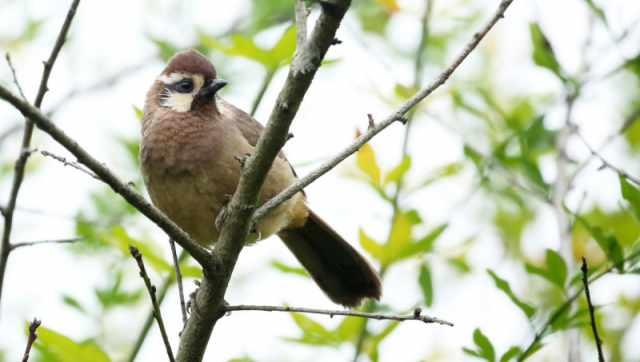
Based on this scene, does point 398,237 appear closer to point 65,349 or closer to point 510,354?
point 510,354

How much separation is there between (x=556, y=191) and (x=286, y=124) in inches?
97.0

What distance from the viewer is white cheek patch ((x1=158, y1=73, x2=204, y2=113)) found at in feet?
15.6

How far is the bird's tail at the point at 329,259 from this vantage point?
5.24 metres

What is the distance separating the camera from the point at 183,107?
186 inches

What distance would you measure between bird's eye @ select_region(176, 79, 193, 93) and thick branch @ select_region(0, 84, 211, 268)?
6.58 ft

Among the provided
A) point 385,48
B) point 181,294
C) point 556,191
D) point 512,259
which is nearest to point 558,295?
point 512,259

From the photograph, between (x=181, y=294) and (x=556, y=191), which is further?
(x=556, y=191)

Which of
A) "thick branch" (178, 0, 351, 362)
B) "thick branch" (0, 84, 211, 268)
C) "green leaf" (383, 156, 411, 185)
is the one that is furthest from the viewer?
"green leaf" (383, 156, 411, 185)

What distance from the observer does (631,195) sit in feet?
11.5

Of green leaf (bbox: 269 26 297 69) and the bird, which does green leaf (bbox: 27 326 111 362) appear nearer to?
the bird

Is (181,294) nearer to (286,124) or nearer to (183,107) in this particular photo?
(286,124)

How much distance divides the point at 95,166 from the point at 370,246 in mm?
2419

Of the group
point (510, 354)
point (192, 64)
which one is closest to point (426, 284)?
point (510, 354)

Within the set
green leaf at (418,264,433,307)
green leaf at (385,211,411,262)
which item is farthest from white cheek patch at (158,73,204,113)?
green leaf at (418,264,433,307)
